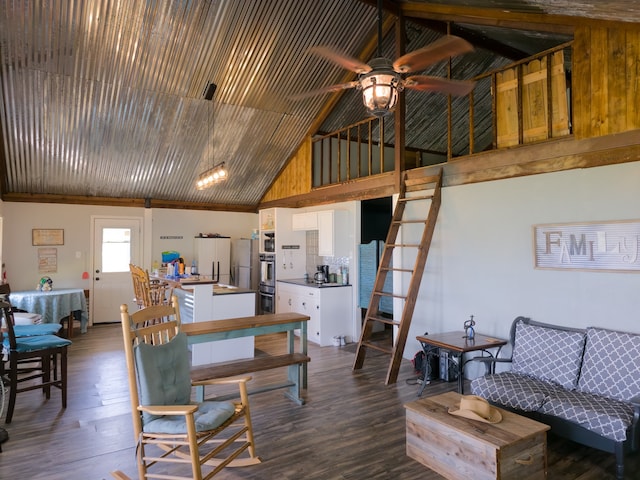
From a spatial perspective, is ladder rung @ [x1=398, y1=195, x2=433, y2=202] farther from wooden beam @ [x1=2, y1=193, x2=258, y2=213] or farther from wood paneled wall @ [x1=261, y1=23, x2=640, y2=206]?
wooden beam @ [x1=2, y1=193, x2=258, y2=213]

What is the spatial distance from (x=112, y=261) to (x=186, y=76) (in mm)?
4232

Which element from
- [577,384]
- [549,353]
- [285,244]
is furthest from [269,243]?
[577,384]

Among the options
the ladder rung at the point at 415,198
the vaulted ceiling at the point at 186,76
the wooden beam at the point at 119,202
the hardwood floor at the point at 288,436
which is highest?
the vaulted ceiling at the point at 186,76

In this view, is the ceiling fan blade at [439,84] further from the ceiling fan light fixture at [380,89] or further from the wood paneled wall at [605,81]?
the wood paneled wall at [605,81]

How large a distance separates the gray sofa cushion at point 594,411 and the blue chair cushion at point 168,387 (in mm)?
2392

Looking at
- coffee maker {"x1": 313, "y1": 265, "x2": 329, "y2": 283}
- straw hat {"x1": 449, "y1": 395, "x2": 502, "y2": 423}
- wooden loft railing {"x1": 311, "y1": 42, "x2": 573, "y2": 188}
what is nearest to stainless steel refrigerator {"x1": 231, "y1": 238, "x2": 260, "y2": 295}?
coffee maker {"x1": 313, "y1": 265, "x2": 329, "y2": 283}

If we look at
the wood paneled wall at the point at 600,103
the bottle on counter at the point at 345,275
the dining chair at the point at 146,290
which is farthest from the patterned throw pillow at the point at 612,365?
the dining chair at the point at 146,290

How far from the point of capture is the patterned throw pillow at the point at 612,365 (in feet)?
10.2

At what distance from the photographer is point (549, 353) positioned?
11.9 ft

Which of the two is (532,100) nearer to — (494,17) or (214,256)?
(494,17)

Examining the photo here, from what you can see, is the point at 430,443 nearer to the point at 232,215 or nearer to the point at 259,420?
the point at 259,420

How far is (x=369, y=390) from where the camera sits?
4383 millimetres

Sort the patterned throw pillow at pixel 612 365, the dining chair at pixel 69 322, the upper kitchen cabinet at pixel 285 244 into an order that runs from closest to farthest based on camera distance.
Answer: the patterned throw pillow at pixel 612 365, the dining chair at pixel 69 322, the upper kitchen cabinet at pixel 285 244

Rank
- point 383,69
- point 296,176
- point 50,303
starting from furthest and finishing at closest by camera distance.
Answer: point 296,176 < point 50,303 < point 383,69
